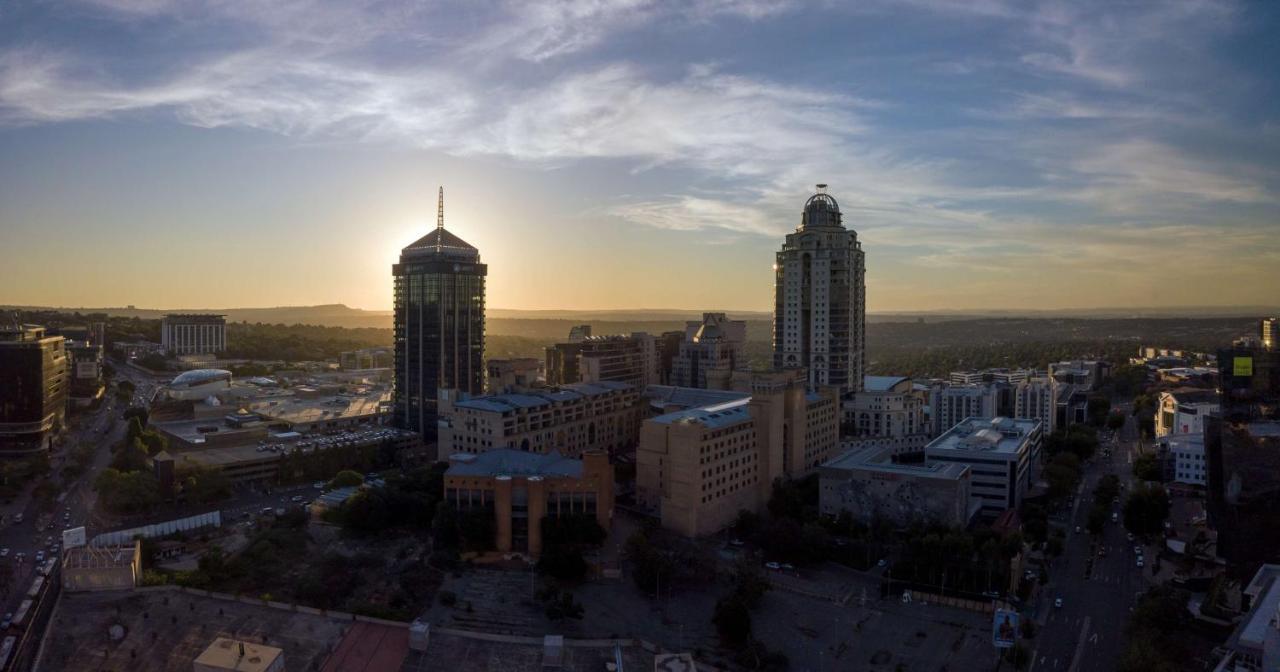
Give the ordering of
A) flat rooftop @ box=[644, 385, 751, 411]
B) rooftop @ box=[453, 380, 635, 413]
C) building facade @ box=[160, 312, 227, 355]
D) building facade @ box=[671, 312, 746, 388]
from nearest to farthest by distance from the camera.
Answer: rooftop @ box=[453, 380, 635, 413] < flat rooftop @ box=[644, 385, 751, 411] < building facade @ box=[671, 312, 746, 388] < building facade @ box=[160, 312, 227, 355]

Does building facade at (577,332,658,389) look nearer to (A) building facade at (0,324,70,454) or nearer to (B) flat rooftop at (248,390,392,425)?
(B) flat rooftop at (248,390,392,425)

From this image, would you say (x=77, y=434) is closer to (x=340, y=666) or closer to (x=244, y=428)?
(x=244, y=428)

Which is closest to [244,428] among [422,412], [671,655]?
[422,412]

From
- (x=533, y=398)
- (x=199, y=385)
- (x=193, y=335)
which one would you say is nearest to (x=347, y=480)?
(x=533, y=398)

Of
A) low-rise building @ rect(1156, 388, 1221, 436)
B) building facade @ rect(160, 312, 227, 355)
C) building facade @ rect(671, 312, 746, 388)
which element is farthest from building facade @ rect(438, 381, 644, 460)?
building facade @ rect(160, 312, 227, 355)

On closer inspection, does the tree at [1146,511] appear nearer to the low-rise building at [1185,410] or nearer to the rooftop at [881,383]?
the low-rise building at [1185,410]

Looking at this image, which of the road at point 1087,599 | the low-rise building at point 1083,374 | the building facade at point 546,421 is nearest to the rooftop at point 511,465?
the building facade at point 546,421
